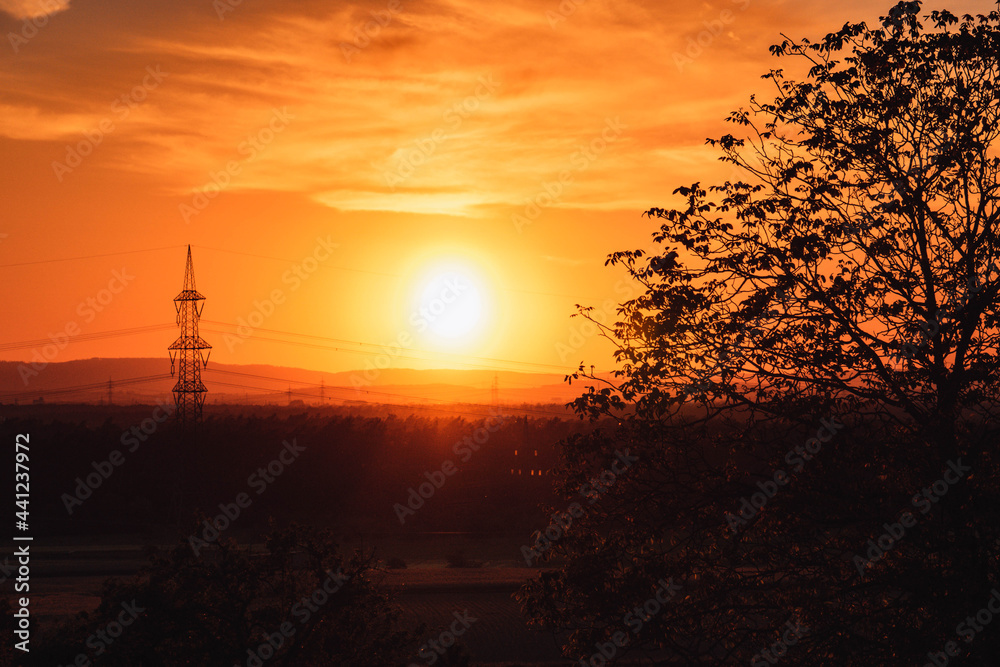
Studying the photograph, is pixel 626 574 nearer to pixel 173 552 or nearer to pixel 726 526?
pixel 726 526

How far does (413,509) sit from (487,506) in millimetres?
4620

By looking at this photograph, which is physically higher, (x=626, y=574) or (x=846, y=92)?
(x=846, y=92)

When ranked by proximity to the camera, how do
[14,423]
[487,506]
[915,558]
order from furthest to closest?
[14,423], [487,506], [915,558]

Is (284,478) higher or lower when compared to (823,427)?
lower

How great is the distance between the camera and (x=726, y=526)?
10.7 metres

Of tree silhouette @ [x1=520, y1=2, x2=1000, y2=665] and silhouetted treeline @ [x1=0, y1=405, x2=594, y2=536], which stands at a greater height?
tree silhouette @ [x1=520, y1=2, x2=1000, y2=665]

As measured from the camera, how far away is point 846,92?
11.1 meters

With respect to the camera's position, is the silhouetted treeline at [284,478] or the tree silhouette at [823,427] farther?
the silhouetted treeline at [284,478]

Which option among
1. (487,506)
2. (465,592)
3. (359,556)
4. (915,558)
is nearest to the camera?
(915,558)

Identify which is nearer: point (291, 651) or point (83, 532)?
point (291, 651)

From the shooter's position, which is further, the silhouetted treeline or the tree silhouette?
the silhouetted treeline

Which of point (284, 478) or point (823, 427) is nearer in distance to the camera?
point (823, 427)

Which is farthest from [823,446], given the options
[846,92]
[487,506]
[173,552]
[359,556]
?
[487,506]

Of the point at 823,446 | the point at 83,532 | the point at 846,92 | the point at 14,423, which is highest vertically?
the point at 846,92
